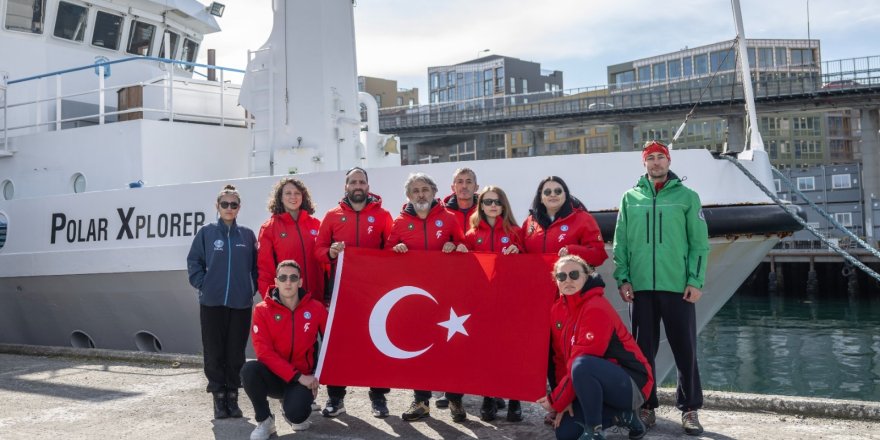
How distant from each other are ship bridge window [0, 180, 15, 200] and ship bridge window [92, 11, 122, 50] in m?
2.27

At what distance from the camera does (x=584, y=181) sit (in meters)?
6.18

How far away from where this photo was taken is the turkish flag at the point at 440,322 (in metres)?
4.48

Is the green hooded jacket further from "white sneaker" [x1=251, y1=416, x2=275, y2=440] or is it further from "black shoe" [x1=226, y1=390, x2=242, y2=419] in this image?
"black shoe" [x1=226, y1=390, x2=242, y2=419]

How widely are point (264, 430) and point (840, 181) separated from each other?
118ft

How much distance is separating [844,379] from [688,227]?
11.1 meters

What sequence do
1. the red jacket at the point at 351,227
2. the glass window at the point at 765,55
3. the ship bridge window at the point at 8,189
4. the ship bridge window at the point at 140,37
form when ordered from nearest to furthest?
the red jacket at the point at 351,227 < the ship bridge window at the point at 8,189 < the ship bridge window at the point at 140,37 < the glass window at the point at 765,55

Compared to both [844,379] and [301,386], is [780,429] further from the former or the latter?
[844,379]

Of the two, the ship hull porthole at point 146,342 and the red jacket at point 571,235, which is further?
the ship hull porthole at point 146,342

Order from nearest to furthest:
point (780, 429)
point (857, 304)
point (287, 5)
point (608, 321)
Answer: point (608, 321) < point (780, 429) < point (287, 5) < point (857, 304)

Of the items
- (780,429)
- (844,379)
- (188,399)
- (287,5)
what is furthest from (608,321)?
(844,379)

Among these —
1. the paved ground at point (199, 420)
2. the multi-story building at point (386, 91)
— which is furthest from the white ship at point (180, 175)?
the multi-story building at point (386, 91)

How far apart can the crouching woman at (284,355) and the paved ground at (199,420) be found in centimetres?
19

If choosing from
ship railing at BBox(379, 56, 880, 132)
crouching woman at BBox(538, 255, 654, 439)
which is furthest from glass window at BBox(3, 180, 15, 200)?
ship railing at BBox(379, 56, 880, 132)

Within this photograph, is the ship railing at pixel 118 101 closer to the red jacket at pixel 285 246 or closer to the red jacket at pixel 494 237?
the red jacket at pixel 285 246
